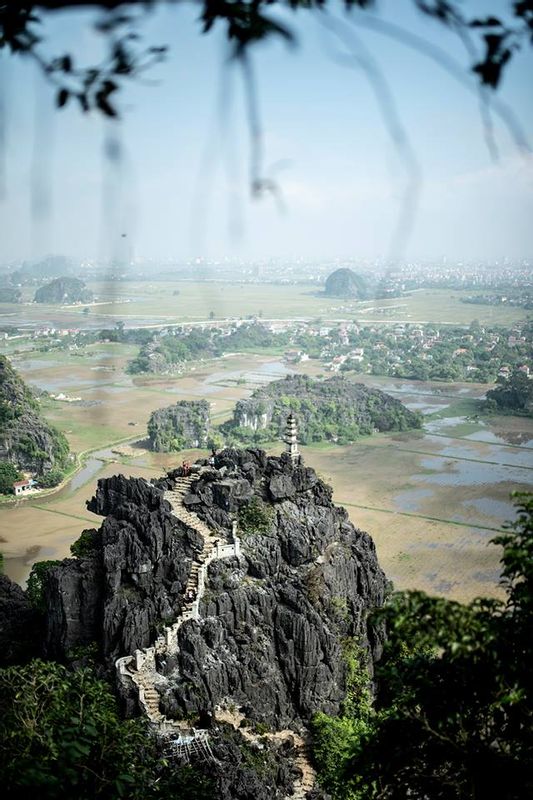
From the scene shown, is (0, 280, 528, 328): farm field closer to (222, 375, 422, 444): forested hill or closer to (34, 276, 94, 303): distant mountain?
(34, 276, 94, 303): distant mountain

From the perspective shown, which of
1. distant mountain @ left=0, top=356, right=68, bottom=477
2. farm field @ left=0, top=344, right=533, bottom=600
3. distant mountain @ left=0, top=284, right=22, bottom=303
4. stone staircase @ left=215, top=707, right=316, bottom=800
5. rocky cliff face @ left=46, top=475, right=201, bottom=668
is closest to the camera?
stone staircase @ left=215, top=707, right=316, bottom=800

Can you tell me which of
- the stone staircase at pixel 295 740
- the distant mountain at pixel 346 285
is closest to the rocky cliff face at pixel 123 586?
the stone staircase at pixel 295 740

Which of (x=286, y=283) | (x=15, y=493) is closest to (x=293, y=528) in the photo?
(x=15, y=493)

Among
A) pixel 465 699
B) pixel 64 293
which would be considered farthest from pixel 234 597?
pixel 64 293

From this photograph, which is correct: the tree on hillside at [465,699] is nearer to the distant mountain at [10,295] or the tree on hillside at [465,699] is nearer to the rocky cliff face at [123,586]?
the rocky cliff face at [123,586]

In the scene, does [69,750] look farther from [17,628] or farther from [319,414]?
[319,414]

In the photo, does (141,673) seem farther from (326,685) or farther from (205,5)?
(205,5)

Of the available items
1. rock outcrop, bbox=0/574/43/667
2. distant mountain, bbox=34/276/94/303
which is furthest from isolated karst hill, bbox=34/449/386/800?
distant mountain, bbox=34/276/94/303
